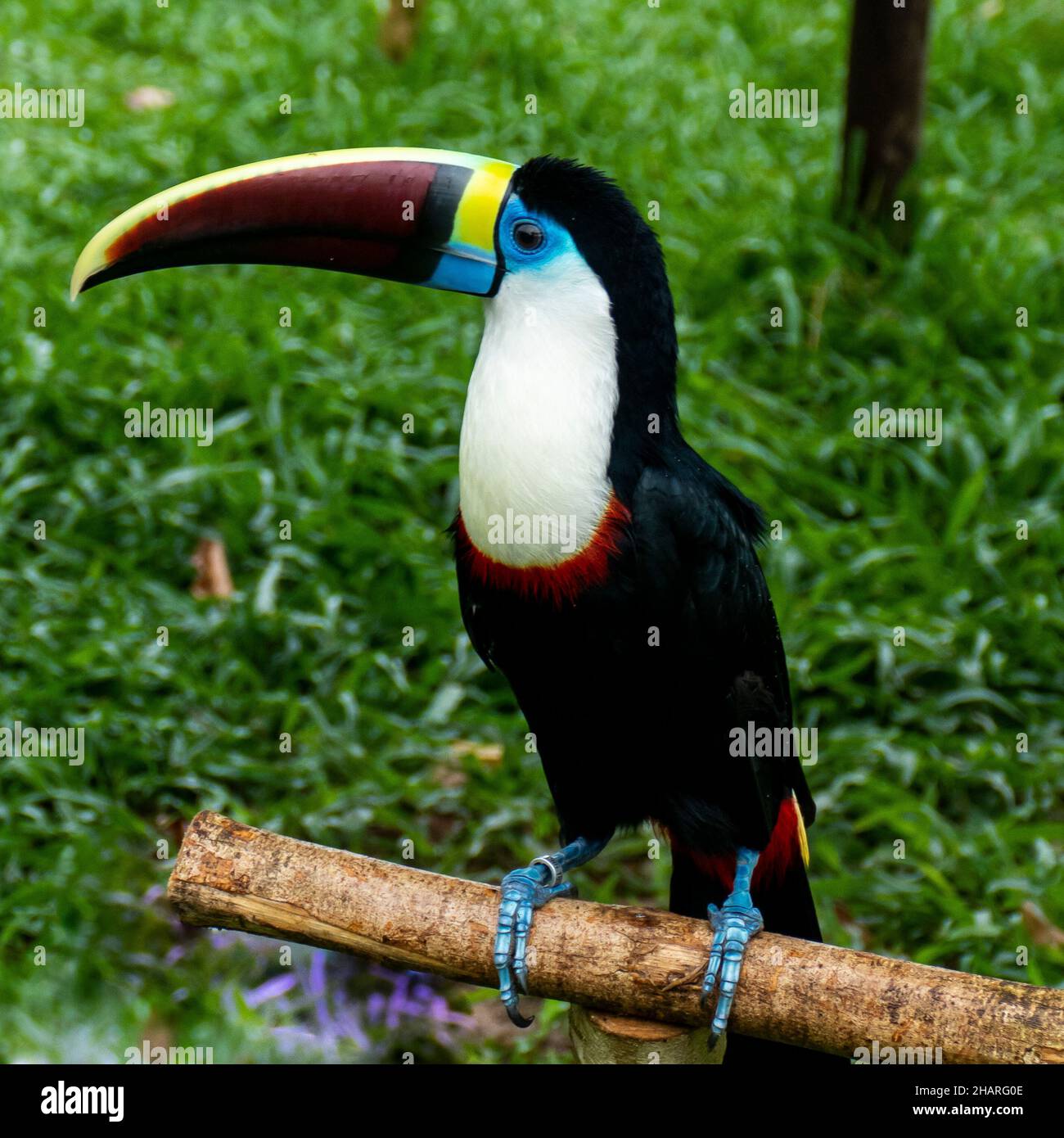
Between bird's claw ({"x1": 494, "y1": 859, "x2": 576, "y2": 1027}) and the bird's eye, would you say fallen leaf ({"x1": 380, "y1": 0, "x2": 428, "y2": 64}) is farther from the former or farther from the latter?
bird's claw ({"x1": 494, "y1": 859, "x2": 576, "y2": 1027})

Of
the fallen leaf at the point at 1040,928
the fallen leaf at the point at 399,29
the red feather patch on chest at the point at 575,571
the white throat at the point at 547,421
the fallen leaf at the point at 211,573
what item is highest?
the fallen leaf at the point at 399,29

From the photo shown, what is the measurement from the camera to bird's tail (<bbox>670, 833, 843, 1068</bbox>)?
268 centimetres

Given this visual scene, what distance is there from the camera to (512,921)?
2434 millimetres

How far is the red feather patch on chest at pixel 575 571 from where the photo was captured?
237 centimetres

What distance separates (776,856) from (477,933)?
0.62 meters

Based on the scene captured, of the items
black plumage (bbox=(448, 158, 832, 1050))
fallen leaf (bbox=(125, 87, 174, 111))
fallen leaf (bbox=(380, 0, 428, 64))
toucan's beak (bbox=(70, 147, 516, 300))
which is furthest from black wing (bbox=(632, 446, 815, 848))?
fallen leaf (bbox=(125, 87, 174, 111))

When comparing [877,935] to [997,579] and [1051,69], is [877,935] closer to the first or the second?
[997,579]

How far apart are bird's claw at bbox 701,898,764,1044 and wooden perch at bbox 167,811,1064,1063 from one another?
0.02 m

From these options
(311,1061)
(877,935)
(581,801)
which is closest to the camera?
(581,801)

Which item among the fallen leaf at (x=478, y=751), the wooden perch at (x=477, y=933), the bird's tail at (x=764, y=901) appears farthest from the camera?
the fallen leaf at (x=478, y=751)

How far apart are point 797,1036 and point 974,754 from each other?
1.74 meters

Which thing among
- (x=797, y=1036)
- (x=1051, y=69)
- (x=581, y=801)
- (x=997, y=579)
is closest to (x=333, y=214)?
(x=581, y=801)

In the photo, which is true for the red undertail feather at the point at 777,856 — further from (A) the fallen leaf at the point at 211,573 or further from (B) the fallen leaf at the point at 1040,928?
(A) the fallen leaf at the point at 211,573

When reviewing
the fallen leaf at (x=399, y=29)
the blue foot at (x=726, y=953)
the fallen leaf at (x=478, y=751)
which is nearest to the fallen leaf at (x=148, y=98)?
the fallen leaf at (x=399, y=29)
